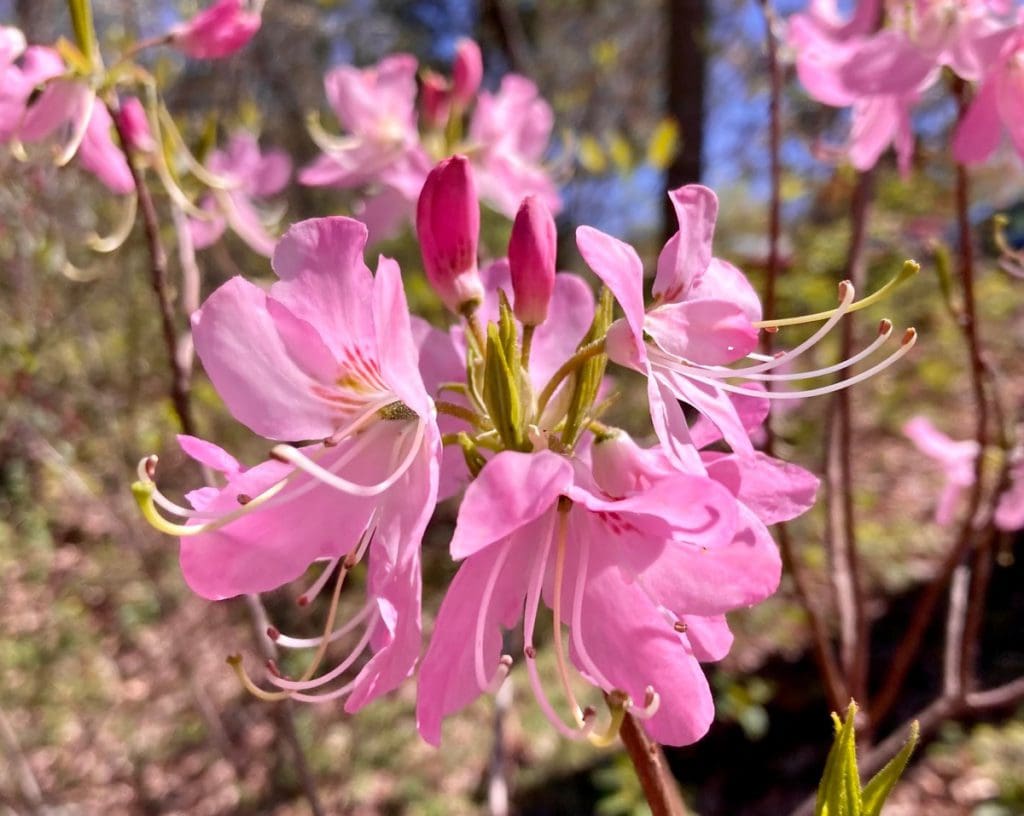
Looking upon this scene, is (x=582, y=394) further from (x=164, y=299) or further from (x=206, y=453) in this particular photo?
(x=164, y=299)

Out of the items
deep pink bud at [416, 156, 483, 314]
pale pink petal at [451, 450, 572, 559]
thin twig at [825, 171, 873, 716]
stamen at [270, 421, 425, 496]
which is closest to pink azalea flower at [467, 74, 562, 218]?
thin twig at [825, 171, 873, 716]

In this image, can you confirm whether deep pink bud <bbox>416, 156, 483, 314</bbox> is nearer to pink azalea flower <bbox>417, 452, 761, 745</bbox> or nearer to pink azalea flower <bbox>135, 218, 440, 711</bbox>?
pink azalea flower <bbox>135, 218, 440, 711</bbox>

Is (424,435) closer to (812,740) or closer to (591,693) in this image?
(591,693)

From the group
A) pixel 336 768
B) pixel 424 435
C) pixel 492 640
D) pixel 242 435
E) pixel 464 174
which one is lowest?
pixel 336 768

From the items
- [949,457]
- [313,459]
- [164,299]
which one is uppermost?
[164,299]

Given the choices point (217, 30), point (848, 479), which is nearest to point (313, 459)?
point (217, 30)

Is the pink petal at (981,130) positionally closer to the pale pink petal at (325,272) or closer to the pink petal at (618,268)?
the pink petal at (618,268)

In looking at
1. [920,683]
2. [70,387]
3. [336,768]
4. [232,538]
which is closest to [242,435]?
[70,387]
